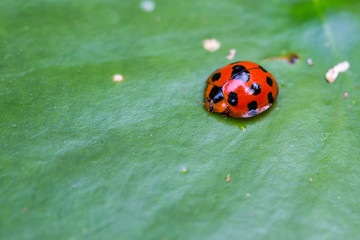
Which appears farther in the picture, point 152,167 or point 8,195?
point 152,167

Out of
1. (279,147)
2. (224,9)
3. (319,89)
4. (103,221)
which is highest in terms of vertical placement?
(224,9)

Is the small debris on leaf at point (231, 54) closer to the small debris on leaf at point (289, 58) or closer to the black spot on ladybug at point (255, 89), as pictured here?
the small debris on leaf at point (289, 58)

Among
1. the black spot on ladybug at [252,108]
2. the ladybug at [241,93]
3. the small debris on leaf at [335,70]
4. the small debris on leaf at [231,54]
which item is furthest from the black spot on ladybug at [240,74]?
the small debris on leaf at [335,70]

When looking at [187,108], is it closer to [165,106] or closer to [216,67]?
[165,106]

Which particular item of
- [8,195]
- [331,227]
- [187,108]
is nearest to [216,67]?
[187,108]

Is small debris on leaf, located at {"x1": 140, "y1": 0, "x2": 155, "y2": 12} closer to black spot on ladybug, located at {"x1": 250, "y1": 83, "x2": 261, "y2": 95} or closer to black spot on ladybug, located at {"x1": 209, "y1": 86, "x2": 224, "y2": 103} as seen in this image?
black spot on ladybug, located at {"x1": 209, "y1": 86, "x2": 224, "y2": 103}

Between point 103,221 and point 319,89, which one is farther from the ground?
point 319,89

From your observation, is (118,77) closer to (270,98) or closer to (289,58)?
(270,98)

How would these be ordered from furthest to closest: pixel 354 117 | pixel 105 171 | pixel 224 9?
pixel 224 9
pixel 354 117
pixel 105 171
